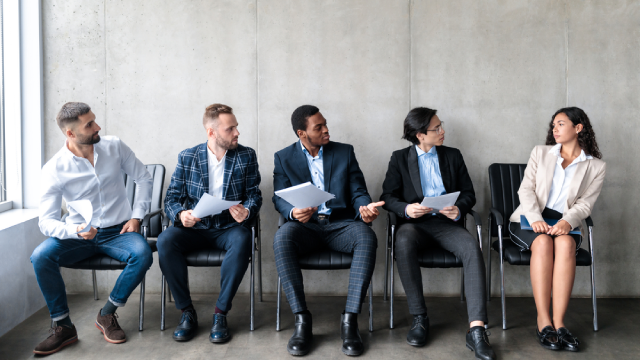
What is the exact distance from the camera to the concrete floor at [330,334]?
2748 mm

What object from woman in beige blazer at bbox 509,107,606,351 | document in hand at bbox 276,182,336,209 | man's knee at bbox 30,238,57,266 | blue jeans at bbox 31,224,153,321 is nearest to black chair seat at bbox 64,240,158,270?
blue jeans at bbox 31,224,153,321

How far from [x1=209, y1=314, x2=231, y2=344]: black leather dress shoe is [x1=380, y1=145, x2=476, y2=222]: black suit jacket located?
135 cm

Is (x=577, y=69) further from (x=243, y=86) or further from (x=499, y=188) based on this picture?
(x=243, y=86)

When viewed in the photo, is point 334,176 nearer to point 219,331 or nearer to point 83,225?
point 219,331

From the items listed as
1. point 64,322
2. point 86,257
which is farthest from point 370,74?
point 64,322

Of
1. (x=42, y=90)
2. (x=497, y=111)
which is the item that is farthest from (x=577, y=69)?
(x=42, y=90)

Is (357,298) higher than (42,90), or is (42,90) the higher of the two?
(42,90)

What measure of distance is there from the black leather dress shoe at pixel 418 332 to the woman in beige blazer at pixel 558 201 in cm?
71

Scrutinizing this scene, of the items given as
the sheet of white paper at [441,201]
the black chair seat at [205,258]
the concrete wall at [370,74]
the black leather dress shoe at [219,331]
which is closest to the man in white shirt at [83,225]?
the black chair seat at [205,258]

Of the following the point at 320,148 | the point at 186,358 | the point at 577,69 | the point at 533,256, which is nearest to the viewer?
the point at 186,358

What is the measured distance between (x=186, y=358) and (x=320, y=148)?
1.63 m

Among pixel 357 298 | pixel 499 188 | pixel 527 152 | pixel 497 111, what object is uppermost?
pixel 497 111

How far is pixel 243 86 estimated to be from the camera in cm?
376

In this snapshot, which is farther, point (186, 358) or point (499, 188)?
point (499, 188)
